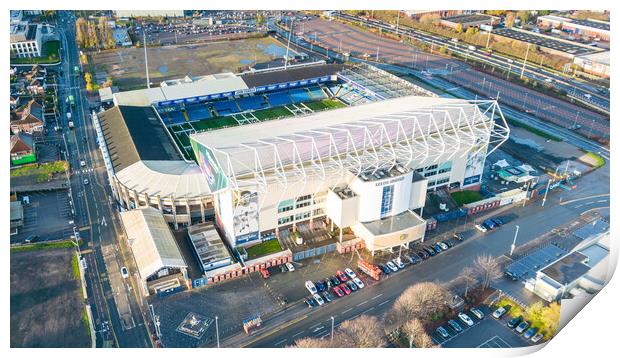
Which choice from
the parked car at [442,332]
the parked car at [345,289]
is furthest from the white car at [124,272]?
the parked car at [442,332]

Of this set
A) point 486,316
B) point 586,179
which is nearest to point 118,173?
point 486,316

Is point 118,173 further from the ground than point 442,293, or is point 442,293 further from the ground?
point 118,173

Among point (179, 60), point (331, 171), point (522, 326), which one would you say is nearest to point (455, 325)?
point (522, 326)

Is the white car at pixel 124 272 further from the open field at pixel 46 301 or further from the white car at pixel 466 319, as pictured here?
the white car at pixel 466 319

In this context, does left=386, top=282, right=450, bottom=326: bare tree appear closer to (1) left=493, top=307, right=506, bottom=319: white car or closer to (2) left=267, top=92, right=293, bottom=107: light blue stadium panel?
(1) left=493, top=307, right=506, bottom=319: white car

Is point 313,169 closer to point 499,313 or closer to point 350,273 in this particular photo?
point 350,273

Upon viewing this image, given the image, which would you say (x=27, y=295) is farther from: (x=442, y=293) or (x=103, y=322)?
(x=442, y=293)
